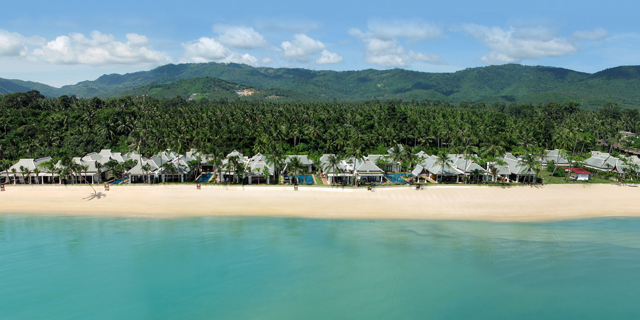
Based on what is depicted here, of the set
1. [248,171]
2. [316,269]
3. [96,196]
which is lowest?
[316,269]

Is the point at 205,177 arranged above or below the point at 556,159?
below

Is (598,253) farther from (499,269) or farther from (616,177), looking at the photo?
(616,177)

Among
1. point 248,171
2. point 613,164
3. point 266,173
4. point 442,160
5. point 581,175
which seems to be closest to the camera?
point 266,173

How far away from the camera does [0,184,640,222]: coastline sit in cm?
3412

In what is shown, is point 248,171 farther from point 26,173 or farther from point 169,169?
point 26,173

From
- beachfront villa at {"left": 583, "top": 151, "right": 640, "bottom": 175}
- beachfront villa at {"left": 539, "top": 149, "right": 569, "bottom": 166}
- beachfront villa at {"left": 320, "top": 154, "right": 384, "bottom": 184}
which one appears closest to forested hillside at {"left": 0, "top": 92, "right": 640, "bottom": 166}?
beachfront villa at {"left": 539, "top": 149, "right": 569, "bottom": 166}

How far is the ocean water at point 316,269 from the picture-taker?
66.4 ft

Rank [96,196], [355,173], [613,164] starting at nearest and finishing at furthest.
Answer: [96,196] < [355,173] < [613,164]

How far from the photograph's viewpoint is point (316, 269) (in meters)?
24.0

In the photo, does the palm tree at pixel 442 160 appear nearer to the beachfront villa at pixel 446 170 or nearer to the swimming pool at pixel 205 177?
the beachfront villa at pixel 446 170

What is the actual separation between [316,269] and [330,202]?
1257 cm

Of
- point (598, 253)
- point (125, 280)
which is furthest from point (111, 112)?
point (598, 253)

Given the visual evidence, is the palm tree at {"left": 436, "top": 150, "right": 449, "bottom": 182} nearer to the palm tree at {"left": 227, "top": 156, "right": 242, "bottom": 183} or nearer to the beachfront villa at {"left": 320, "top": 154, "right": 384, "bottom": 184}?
the beachfront villa at {"left": 320, "top": 154, "right": 384, "bottom": 184}

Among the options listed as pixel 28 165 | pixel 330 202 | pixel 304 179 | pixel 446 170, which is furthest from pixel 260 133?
pixel 446 170
